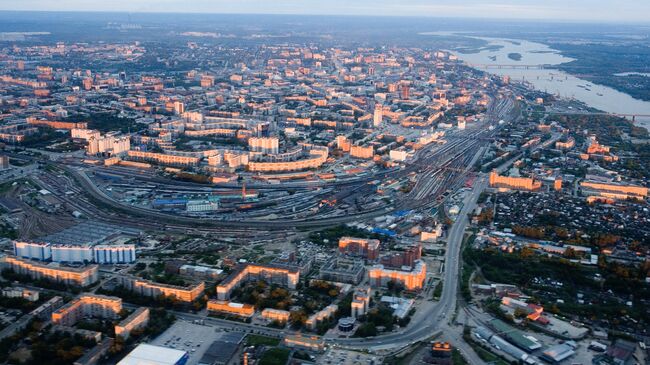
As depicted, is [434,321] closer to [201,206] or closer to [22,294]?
[22,294]

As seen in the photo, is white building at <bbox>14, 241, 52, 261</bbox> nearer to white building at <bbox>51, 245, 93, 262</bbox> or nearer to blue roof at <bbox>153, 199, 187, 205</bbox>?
white building at <bbox>51, 245, 93, 262</bbox>

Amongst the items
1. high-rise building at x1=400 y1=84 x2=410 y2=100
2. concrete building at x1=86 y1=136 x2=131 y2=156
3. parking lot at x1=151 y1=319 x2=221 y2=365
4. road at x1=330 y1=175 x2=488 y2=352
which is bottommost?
parking lot at x1=151 y1=319 x2=221 y2=365

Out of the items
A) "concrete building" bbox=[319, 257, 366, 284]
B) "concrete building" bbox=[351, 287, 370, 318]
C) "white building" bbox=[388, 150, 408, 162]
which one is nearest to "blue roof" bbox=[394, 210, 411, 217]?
"concrete building" bbox=[319, 257, 366, 284]

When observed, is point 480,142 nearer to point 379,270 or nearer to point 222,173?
point 222,173

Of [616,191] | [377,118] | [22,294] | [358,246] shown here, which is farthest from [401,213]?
[377,118]

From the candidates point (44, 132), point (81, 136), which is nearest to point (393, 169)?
point (81, 136)

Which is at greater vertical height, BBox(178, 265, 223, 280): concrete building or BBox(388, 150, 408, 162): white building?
BBox(388, 150, 408, 162): white building
